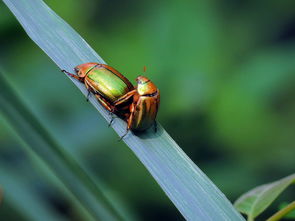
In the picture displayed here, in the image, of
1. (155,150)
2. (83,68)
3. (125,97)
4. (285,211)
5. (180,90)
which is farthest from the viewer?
(180,90)

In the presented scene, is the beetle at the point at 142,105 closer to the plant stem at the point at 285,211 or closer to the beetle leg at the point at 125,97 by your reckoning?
the beetle leg at the point at 125,97

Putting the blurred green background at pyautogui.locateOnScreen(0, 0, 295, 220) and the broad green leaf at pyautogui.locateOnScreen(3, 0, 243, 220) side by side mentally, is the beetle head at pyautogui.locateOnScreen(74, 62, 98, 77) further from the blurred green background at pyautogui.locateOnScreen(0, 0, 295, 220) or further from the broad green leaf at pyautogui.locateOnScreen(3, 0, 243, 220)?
the blurred green background at pyautogui.locateOnScreen(0, 0, 295, 220)

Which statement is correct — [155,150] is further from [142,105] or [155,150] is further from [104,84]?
[104,84]

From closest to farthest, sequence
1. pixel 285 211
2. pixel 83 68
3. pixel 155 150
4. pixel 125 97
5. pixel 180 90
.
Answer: pixel 285 211
pixel 155 150
pixel 83 68
pixel 125 97
pixel 180 90

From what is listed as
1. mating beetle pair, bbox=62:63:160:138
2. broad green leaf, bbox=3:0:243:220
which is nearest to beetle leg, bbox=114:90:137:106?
mating beetle pair, bbox=62:63:160:138

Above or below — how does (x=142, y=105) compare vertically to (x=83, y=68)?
below

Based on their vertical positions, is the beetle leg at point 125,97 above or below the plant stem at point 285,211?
above

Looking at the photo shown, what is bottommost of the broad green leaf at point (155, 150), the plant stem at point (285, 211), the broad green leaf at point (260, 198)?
the broad green leaf at point (260, 198)

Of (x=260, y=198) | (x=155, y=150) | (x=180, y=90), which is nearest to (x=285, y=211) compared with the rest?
(x=260, y=198)

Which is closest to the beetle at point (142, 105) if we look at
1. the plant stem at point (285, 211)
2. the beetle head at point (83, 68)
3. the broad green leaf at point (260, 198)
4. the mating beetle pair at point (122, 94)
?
the mating beetle pair at point (122, 94)
